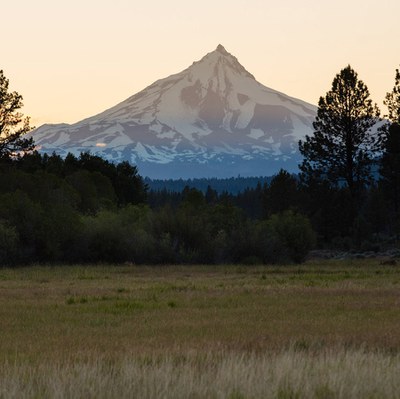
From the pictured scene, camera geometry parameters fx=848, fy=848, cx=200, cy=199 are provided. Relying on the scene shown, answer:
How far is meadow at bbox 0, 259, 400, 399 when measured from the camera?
384 inches

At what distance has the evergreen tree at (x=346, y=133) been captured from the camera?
63.6 metres

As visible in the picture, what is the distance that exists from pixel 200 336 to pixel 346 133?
49.3m

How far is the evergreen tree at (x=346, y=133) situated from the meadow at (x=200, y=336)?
28229mm

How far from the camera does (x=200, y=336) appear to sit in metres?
16.9

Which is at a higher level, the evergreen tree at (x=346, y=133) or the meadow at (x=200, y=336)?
the evergreen tree at (x=346, y=133)

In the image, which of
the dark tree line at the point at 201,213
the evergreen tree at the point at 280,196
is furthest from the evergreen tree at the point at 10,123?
the evergreen tree at the point at 280,196

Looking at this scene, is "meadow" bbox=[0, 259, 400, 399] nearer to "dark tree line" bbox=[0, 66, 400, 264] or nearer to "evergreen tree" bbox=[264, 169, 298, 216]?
"dark tree line" bbox=[0, 66, 400, 264]

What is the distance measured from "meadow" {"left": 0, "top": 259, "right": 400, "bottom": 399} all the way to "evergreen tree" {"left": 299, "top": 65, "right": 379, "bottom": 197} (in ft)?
92.6

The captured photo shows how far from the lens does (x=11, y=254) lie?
4656 centimetres

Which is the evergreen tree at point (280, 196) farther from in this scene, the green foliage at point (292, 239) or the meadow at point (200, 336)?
the meadow at point (200, 336)

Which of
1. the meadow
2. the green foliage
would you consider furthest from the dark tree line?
the meadow

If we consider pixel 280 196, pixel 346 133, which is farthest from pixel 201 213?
pixel 280 196

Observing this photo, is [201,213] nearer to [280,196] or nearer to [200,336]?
[200,336]

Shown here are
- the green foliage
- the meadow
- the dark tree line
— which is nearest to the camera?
the meadow
